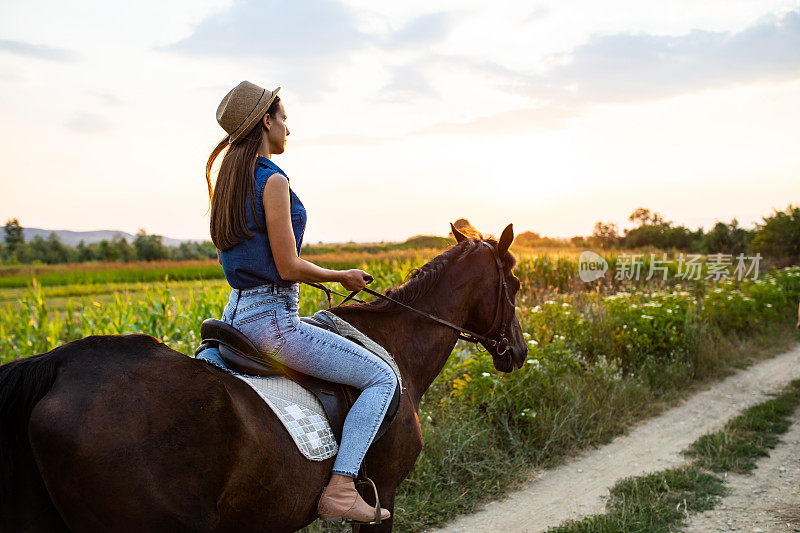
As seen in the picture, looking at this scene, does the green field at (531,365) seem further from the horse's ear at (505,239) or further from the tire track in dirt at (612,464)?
the horse's ear at (505,239)

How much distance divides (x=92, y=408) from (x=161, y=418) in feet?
0.74

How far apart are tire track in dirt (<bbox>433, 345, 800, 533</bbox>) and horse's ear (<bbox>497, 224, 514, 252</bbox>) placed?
235 cm

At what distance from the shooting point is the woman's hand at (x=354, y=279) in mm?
2721

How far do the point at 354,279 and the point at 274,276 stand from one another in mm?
427

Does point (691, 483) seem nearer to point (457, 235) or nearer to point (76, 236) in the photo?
point (457, 235)

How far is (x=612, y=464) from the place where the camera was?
5.64m

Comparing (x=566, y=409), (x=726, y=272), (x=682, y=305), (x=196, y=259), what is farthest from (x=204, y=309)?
(x=196, y=259)

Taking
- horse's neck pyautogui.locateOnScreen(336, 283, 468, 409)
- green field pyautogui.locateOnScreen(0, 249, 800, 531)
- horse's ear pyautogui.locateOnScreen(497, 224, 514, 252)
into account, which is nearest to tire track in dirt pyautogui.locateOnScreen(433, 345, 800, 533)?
green field pyautogui.locateOnScreen(0, 249, 800, 531)

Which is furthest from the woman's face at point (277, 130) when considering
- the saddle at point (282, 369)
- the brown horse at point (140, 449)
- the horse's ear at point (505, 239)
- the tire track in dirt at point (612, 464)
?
the tire track in dirt at point (612, 464)

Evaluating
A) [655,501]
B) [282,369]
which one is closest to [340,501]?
[282,369]

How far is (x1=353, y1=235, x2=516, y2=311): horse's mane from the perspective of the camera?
3.23 meters

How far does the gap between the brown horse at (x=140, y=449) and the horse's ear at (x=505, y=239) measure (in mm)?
1785

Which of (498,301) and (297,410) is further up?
(498,301)

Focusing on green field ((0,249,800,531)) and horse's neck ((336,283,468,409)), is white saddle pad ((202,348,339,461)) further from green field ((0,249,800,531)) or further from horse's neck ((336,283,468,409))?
green field ((0,249,800,531))
